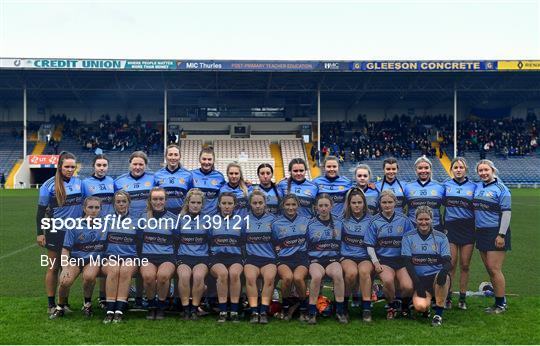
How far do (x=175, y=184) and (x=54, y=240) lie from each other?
1366mm

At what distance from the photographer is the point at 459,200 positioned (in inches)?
215

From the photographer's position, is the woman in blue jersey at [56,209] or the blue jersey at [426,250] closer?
the blue jersey at [426,250]

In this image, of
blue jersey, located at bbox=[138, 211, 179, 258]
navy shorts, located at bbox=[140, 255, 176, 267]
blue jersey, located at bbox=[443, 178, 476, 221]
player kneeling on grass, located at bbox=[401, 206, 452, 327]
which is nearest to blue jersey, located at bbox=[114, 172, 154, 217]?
blue jersey, located at bbox=[138, 211, 179, 258]

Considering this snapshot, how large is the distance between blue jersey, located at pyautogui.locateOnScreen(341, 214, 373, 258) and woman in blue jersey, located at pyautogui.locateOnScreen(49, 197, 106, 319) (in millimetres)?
2466

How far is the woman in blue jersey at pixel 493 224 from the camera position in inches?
208

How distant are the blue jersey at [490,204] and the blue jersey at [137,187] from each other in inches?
140

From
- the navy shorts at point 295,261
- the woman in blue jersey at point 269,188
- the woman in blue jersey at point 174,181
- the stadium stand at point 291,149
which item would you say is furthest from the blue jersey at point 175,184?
the stadium stand at point 291,149

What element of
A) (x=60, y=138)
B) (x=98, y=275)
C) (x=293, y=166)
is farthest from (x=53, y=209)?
(x=60, y=138)

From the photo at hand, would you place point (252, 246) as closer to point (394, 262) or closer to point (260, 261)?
point (260, 261)

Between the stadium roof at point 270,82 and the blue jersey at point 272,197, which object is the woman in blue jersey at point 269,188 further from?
the stadium roof at point 270,82

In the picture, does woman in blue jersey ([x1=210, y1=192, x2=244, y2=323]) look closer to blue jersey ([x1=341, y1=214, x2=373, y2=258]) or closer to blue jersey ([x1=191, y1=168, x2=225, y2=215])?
blue jersey ([x1=191, y1=168, x2=225, y2=215])

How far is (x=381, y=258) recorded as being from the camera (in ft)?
16.9

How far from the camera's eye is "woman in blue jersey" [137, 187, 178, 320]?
4.95 metres

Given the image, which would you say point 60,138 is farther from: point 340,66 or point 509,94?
point 509,94
